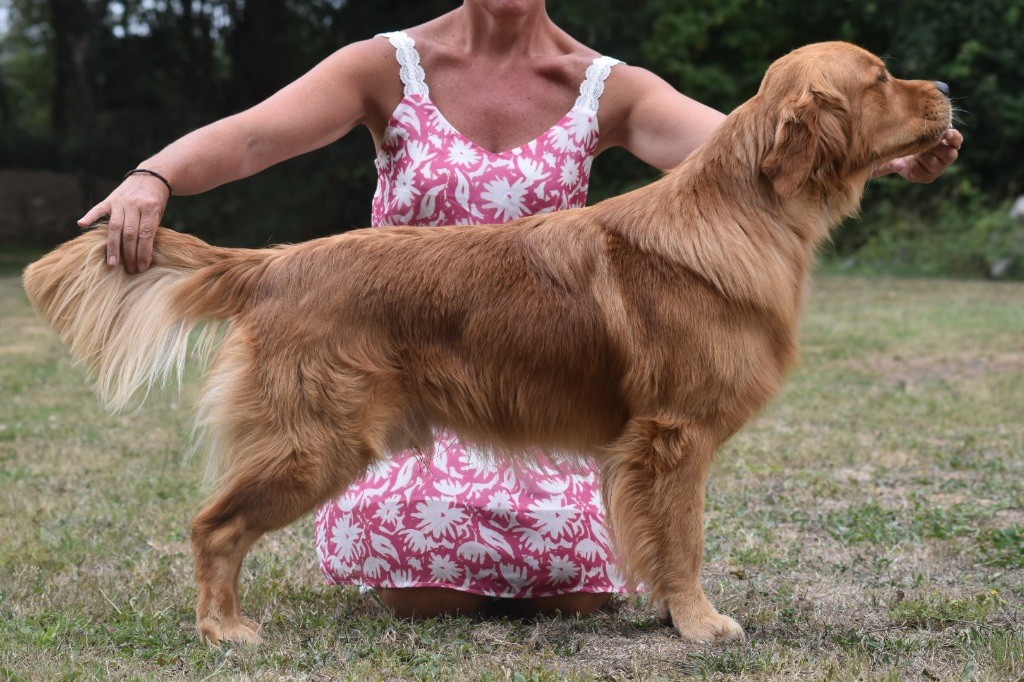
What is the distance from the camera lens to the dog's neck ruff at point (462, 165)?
395 centimetres

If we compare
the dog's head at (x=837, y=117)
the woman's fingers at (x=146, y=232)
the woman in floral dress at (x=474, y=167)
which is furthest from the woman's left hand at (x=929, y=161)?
the woman's fingers at (x=146, y=232)

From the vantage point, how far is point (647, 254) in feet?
10.8

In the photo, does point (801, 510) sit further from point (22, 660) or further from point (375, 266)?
point (22, 660)

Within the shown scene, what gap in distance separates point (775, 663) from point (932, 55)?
17.2m

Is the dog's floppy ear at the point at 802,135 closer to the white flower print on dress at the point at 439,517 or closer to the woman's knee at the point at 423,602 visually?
the white flower print on dress at the point at 439,517

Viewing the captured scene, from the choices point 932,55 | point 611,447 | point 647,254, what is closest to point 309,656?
point 611,447

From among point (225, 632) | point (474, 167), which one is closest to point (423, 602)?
point (225, 632)

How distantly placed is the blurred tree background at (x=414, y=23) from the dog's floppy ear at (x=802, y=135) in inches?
515

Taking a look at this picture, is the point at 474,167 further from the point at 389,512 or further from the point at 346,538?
the point at 346,538

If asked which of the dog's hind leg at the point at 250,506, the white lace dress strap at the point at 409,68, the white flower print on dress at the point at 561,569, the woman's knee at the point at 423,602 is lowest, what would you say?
the woman's knee at the point at 423,602

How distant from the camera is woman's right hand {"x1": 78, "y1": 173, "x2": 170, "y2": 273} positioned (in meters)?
3.21

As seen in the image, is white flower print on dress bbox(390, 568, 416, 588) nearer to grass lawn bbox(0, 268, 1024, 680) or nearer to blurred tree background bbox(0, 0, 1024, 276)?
grass lawn bbox(0, 268, 1024, 680)

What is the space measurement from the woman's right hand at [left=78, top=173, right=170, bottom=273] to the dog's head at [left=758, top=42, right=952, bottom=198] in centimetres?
178

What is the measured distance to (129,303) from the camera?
3.28 metres
